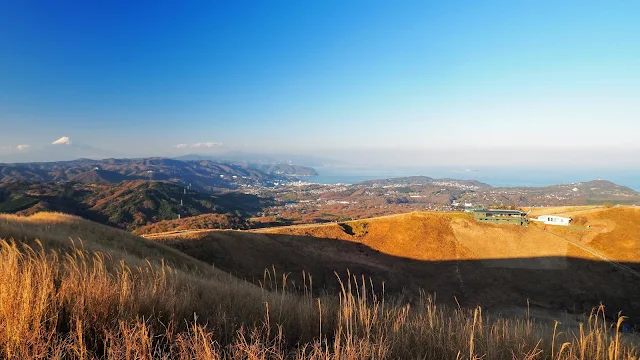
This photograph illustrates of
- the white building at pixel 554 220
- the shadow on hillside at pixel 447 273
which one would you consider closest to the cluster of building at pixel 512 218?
the white building at pixel 554 220

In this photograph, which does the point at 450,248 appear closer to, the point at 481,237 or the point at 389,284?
the point at 481,237

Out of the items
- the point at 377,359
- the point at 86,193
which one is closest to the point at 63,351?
the point at 377,359

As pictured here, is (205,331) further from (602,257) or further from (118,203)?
(118,203)

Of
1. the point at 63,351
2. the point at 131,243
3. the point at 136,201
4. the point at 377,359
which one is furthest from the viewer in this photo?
the point at 136,201

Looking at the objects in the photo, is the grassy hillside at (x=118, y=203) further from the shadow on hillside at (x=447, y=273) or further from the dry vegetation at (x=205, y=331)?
the dry vegetation at (x=205, y=331)

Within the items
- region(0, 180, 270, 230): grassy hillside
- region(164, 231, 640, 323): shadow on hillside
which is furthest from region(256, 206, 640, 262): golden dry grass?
region(0, 180, 270, 230): grassy hillside

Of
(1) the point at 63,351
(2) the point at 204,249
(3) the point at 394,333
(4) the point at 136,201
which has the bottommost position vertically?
(4) the point at 136,201
